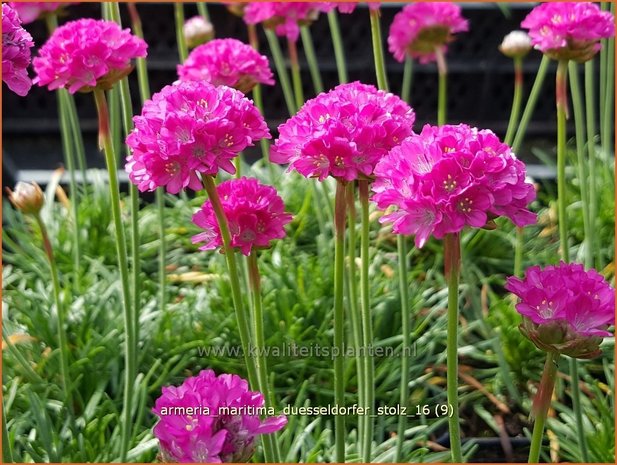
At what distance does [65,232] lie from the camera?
5.79 feet

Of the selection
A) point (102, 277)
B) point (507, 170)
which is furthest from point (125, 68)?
point (102, 277)

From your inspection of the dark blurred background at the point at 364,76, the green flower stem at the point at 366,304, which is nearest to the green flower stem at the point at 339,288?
the green flower stem at the point at 366,304

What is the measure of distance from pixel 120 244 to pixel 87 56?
0.72 feet

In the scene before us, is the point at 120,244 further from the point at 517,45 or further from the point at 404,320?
the point at 517,45

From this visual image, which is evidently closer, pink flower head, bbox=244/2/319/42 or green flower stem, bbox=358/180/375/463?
green flower stem, bbox=358/180/375/463

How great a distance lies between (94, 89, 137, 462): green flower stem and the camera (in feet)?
3.25

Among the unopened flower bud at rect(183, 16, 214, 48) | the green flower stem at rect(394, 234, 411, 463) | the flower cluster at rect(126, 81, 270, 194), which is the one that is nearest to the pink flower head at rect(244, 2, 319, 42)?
the unopened flower bud at rect(183, 16, 214, 48)

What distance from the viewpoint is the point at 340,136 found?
0.78 metres

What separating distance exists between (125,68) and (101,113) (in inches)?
2.4

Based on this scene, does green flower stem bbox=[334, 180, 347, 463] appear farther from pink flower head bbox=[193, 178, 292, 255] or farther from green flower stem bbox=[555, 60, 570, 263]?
green flower stem bbox=[555, 60, 570, 263]

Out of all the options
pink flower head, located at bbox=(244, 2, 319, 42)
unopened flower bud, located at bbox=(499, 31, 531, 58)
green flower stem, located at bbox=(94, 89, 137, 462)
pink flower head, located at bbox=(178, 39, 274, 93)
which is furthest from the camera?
unopened flower bud, located at bbox=(499, 31, 531, 58)

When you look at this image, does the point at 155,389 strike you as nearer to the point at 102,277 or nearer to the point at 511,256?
the point at 102,277

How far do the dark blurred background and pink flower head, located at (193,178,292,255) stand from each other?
1.20 meters

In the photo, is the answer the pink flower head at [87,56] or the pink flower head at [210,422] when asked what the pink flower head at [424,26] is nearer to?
the pink flower head at [87,56]
